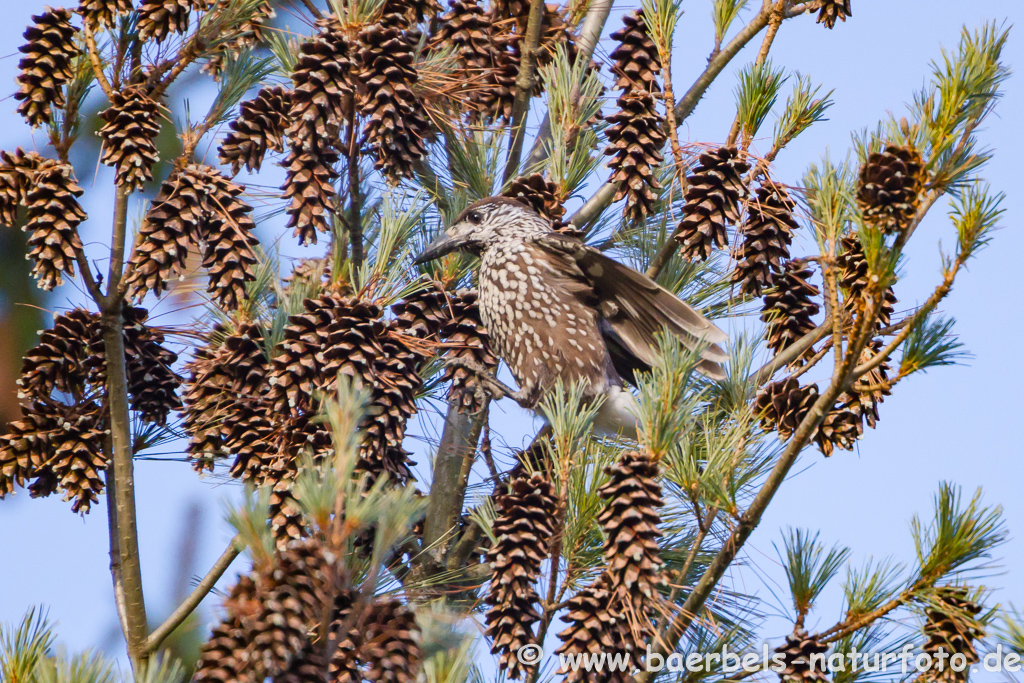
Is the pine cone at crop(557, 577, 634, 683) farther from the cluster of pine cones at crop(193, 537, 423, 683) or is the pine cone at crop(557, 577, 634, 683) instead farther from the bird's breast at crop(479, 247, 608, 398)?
the bird's breast at crop(479, 247, 608, 398)

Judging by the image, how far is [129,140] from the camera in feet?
7.73

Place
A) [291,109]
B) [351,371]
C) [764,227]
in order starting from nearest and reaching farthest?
[351,371] → [291,109] → [764,227]

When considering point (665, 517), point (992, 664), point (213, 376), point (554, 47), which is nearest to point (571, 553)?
point (665, 517)

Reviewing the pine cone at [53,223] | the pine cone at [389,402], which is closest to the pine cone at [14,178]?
the pine cone at [53,223]

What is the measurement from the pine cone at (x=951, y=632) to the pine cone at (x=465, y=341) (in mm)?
1254

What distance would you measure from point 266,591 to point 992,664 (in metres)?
1.46

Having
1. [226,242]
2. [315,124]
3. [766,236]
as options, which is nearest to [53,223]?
[226,242]

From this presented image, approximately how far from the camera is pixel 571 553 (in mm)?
2295

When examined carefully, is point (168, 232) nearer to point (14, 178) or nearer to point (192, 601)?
point (14, 178)

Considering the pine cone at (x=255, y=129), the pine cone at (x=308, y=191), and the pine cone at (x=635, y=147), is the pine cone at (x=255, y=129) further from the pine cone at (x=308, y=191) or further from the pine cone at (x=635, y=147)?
the pine cone at (x=635, y=147)

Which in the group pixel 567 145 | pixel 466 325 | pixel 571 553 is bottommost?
pixel 571 553

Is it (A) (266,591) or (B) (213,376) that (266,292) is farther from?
(A) (266,591)

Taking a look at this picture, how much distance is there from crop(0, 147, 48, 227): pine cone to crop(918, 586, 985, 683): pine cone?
86.2 inches

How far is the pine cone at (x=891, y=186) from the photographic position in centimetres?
194
